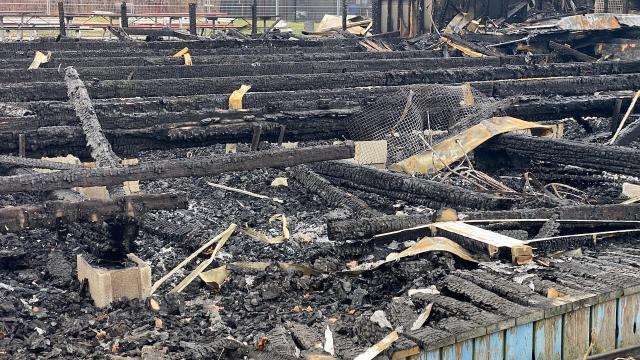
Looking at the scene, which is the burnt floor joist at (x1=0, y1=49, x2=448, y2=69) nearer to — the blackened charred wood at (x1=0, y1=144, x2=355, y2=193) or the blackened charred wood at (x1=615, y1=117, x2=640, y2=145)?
the blackened charred wood at (x1=615, y1=117, x2=640, y2=145)

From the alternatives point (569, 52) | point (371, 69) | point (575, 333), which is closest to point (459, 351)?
point (575, 333)

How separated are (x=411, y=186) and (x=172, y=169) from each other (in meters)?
2.29

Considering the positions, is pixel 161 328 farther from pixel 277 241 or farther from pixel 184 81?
pixel 184 81

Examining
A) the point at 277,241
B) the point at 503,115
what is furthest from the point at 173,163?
the point at 503,115

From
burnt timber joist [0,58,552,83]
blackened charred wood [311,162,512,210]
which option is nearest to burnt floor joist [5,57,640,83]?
burnt timber joist [0,58,552,83]

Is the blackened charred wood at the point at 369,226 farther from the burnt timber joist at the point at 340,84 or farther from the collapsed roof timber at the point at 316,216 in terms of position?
the burnt timber joist at the point at 340,84

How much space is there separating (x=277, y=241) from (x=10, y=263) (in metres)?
2.06

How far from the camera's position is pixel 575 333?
484cm

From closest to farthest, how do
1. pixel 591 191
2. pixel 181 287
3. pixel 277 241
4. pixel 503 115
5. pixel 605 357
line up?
1. pixel 605 357
2. pixel 181 287
3. pixel 277 241
4. pixel 591 191
5. pixel 503 115

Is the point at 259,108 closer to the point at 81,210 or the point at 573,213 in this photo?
the point at 81,210

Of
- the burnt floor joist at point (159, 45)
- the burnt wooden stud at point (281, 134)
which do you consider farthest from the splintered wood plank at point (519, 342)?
the burnt floor joist at point (159, 45)

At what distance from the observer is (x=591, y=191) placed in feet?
28.5

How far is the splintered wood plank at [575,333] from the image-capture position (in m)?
4.80

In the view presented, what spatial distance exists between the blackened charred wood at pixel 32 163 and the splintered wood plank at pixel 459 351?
404 cm
